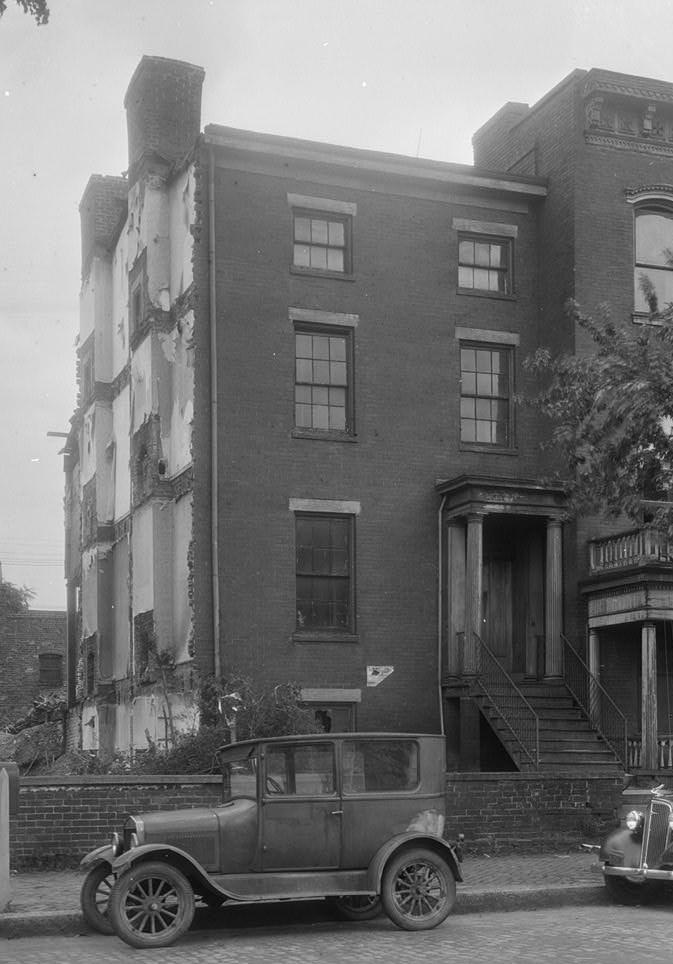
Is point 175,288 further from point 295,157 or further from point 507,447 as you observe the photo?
point 507,447

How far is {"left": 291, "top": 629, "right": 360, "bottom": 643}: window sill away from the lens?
22969 millimetres

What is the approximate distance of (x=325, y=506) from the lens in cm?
2347

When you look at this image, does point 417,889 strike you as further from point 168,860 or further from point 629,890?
point 629,890

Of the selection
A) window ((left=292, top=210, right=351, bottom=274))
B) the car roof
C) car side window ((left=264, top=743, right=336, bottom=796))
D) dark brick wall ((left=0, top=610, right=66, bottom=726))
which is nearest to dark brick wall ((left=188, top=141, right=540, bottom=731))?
window ((left=292, top=210, right=351, bottom=274))

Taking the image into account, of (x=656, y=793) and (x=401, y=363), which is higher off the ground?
(x=401, y=363)

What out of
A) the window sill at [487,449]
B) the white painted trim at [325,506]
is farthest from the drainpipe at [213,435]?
the window sill at [487,449]

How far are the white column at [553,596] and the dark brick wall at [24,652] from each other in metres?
29.7

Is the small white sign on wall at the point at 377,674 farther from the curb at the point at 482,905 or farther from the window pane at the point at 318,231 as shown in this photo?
the curb at the point at 482,905

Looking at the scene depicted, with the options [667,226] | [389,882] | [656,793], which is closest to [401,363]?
[667,226]

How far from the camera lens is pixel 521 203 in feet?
84.0

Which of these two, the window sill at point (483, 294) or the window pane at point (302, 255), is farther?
the window sill at point (483, 294)

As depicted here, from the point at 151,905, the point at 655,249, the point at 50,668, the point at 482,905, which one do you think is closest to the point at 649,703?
the point at 482,905

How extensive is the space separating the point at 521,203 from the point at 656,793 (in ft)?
47.4

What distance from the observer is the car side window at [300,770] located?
480 inches
